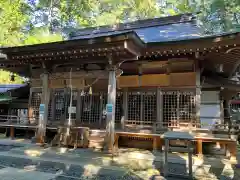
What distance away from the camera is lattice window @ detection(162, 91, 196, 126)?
26.6 ft

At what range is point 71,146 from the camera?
816cm

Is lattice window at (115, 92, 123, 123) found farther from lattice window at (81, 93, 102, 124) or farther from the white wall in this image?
the white wall

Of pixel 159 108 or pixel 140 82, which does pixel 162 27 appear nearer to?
pixel 140 82

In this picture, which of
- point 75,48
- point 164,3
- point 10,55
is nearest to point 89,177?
point 75,48

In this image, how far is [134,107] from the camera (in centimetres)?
903

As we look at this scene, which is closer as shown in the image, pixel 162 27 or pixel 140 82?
pixel 140 82

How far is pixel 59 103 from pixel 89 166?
18.1 ft

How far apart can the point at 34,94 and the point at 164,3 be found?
75.6ft

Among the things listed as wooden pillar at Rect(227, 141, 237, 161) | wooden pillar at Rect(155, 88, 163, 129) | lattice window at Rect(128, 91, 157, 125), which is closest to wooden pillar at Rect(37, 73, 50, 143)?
lattice window at Rect(128, 91, 157, 125)

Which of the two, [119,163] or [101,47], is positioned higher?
[101,47]

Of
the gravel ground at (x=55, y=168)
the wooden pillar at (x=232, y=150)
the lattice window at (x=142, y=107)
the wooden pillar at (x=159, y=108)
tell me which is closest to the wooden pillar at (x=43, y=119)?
the gravel ground at (x=55, y=168)

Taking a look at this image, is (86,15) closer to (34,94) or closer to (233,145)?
(34,94)

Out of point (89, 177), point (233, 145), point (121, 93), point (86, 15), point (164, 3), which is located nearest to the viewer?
point (89, 177)

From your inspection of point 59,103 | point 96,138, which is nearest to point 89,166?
point 96,138
